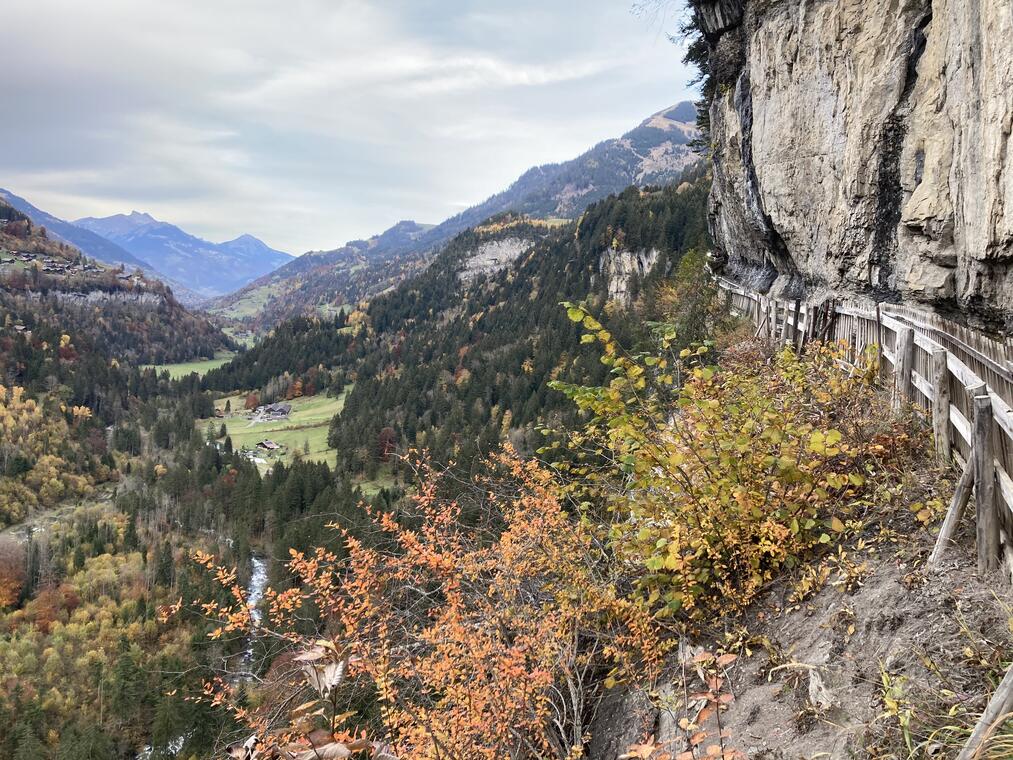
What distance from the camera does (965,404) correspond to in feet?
15.6

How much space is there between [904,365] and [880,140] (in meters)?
7.74

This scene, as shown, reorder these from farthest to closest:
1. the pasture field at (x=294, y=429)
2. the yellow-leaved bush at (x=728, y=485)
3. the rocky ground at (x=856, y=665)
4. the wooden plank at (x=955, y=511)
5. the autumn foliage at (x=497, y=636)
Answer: the pasture field at (x=294, y=429) < the yellow-leaved bush at (x=728, y=485) < the autumn foliage at (x=497, y=636) < the wooden plank at (x=955, y=511) < the rocky ground at (x=856, y=665)

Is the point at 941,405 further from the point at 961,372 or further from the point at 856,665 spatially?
the point at 856,665

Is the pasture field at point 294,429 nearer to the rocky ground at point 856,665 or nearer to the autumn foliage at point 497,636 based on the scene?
the autumn foliage at point 497,636

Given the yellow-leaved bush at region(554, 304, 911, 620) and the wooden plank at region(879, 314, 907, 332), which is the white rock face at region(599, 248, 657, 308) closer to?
the wooden plank at region(879, 314, 907, 332)

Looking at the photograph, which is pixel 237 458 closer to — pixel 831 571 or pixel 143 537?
pixel 143 537

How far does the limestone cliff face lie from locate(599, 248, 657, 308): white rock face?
76.4 metres

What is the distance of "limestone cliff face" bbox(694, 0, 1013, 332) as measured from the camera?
7719 millimetres

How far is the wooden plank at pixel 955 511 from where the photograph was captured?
376 centimetres

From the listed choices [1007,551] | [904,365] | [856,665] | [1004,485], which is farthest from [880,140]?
[856,665]

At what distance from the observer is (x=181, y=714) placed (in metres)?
55.8

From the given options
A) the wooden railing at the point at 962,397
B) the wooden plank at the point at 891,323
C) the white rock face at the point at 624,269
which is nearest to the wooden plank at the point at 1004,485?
the wooden railing at the point at 962,397

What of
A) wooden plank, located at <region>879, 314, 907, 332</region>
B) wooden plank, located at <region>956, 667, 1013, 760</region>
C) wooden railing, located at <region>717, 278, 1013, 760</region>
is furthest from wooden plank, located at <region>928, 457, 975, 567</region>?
wooden plank, located at <region>879, 314, 907, 332</region>

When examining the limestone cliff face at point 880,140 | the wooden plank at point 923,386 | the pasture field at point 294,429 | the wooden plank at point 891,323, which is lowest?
the pasture field at point 294,429
